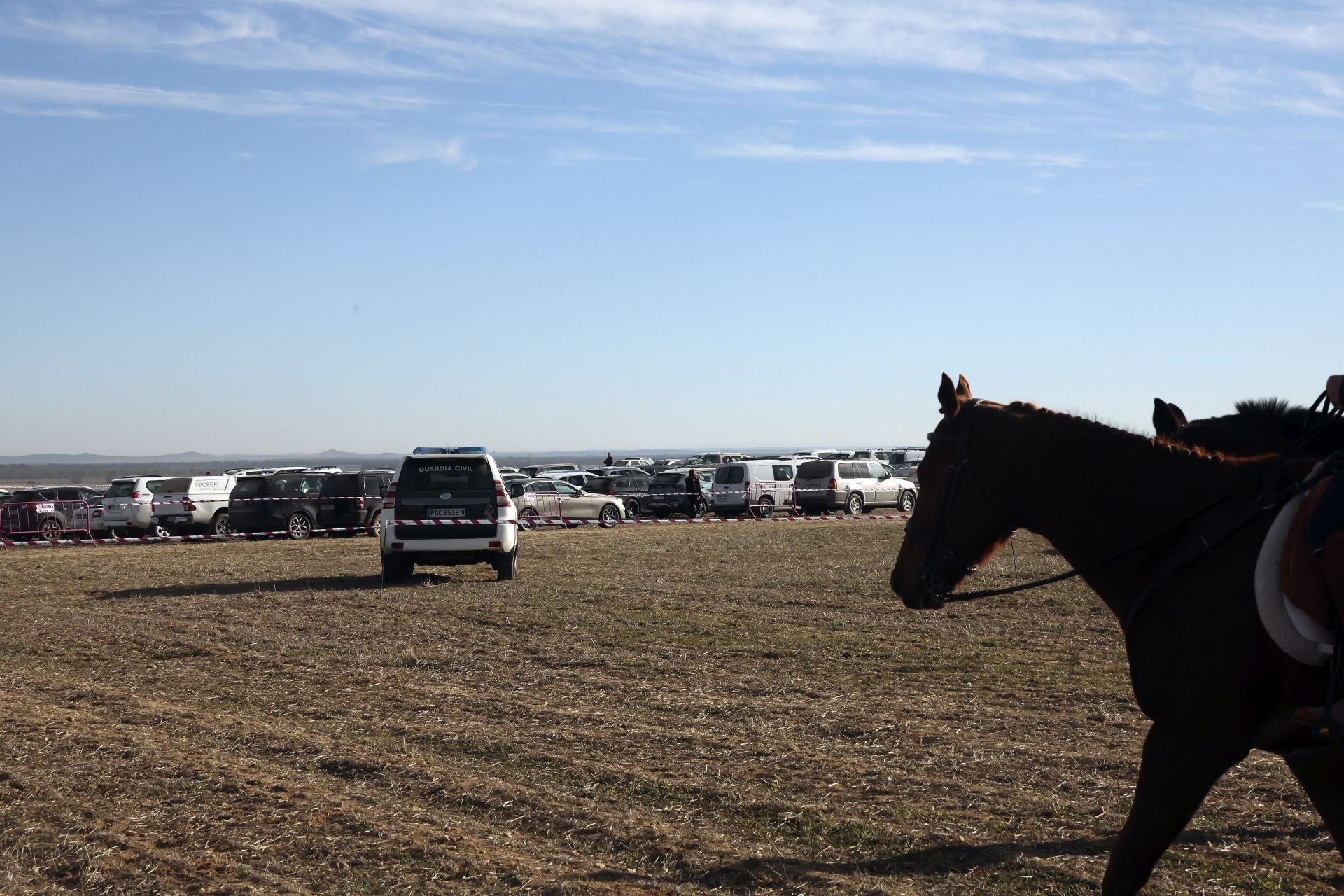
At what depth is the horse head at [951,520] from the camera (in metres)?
5.15

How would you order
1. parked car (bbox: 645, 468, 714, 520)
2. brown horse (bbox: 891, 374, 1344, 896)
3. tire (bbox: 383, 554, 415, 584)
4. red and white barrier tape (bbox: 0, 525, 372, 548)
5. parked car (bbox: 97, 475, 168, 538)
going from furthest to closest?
parked car (bbox: 645, 468, 714, 520), parked car (bbox: 97, 475, 168, 538), red and white barrier tape (bbox: 0, 525, 372, 548), tire (bbox: 383, 554, 415, 584), brown horse (bbox: 891, 374, 1344, 896)

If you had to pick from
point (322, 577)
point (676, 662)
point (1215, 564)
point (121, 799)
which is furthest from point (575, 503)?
point (1215, 564)

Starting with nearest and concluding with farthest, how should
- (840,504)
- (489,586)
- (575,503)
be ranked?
(489,586) < (575,503) < (840,504)

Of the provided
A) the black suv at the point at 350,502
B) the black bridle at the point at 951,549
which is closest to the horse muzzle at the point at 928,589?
the black bridle at the point at 951,549

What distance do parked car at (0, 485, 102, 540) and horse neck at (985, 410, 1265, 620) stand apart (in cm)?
3219

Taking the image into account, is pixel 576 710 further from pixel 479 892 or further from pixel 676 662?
pixel 479 892

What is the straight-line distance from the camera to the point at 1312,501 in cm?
428

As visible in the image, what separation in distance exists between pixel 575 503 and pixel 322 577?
17335 millimetres

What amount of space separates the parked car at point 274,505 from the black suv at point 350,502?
0.73 feet

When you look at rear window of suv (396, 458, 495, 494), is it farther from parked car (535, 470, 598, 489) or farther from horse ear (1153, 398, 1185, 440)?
parked car (535, 470, 598, 489)

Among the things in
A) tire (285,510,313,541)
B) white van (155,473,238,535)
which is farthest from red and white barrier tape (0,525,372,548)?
white van (155,473,238,535)

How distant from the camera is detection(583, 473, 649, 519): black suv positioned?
1654 inches

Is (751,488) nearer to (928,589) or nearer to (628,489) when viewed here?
(628,489)

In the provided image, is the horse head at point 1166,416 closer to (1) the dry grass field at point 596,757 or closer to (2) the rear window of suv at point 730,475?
(1) the dry grass field at point 596,757
